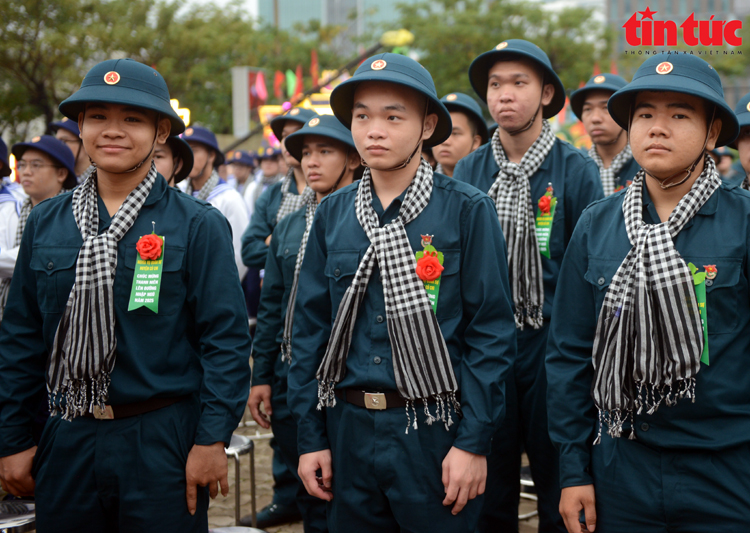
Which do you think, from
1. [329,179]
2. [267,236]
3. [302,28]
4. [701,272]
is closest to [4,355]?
[329,179]

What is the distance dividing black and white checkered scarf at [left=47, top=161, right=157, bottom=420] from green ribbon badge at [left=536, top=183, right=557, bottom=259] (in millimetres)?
2077

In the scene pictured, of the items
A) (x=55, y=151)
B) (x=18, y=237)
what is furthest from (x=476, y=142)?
(x=18, y=237)

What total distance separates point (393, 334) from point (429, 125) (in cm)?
88

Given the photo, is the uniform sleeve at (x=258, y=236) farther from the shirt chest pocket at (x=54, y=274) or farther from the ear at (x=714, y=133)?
the ear at (x=714, y=133)

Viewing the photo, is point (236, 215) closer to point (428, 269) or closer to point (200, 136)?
point (200, 136)

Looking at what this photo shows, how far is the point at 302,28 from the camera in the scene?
132ft

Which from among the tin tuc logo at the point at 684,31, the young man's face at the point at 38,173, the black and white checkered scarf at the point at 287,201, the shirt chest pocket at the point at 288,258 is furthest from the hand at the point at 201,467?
the young man's face at the point at 38,173

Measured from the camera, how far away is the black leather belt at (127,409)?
2.67 meters

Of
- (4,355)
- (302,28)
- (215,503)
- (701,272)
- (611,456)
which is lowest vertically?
(215,503)

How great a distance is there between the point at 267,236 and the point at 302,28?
122ft

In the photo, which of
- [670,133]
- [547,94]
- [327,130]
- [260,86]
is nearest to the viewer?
[670,133]

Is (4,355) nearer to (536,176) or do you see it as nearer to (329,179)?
(329,179)

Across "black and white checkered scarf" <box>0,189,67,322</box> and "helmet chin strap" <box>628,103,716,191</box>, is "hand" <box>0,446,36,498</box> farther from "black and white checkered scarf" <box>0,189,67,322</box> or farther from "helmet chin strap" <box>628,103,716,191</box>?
"helmet chin strap" <box>628,103,716,191</box>

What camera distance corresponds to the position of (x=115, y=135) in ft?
9.14
